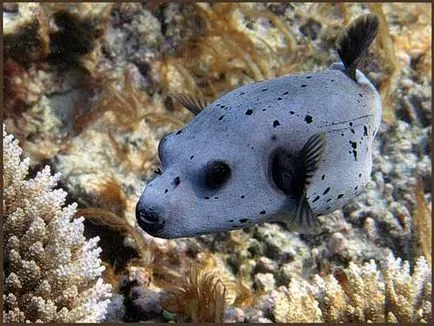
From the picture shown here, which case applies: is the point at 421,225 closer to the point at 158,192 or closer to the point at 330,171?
the point at 330,171

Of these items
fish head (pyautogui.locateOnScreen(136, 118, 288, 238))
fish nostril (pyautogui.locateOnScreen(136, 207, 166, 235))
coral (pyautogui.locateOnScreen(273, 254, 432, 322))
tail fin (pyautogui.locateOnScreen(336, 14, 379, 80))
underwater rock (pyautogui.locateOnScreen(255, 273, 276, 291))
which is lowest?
coral (pyautogui.locateOnScreen(273, 254, 432, 322))

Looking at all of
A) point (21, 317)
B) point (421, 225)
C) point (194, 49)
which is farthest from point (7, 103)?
point (421, 225)

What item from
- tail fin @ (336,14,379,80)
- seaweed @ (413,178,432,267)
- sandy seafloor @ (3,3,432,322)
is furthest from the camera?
seaweed @ (413,178,432,267)

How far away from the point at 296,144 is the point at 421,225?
94.5 inches

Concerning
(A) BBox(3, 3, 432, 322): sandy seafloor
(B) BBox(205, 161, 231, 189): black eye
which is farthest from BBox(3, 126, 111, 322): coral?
(B) BBox(205, 161, 231, 189): black eye

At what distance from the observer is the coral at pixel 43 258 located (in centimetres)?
252

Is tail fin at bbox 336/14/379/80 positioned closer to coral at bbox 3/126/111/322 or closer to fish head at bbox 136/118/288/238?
fish head at bbox 136/118/288/238

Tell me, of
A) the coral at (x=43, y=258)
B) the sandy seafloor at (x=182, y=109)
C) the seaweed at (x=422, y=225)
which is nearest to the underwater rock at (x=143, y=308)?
the sandy seafloor at (x=182, y=109)

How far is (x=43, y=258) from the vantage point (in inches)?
104

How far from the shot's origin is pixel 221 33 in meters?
4.92

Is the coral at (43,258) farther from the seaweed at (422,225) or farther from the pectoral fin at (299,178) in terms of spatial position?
the seaweed at (422,225)

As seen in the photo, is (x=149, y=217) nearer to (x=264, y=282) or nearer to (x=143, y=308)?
(x=143, y=308)

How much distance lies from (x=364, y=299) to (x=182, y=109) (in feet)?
7.60

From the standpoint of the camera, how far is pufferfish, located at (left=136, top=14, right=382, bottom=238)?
1811 millimetres
